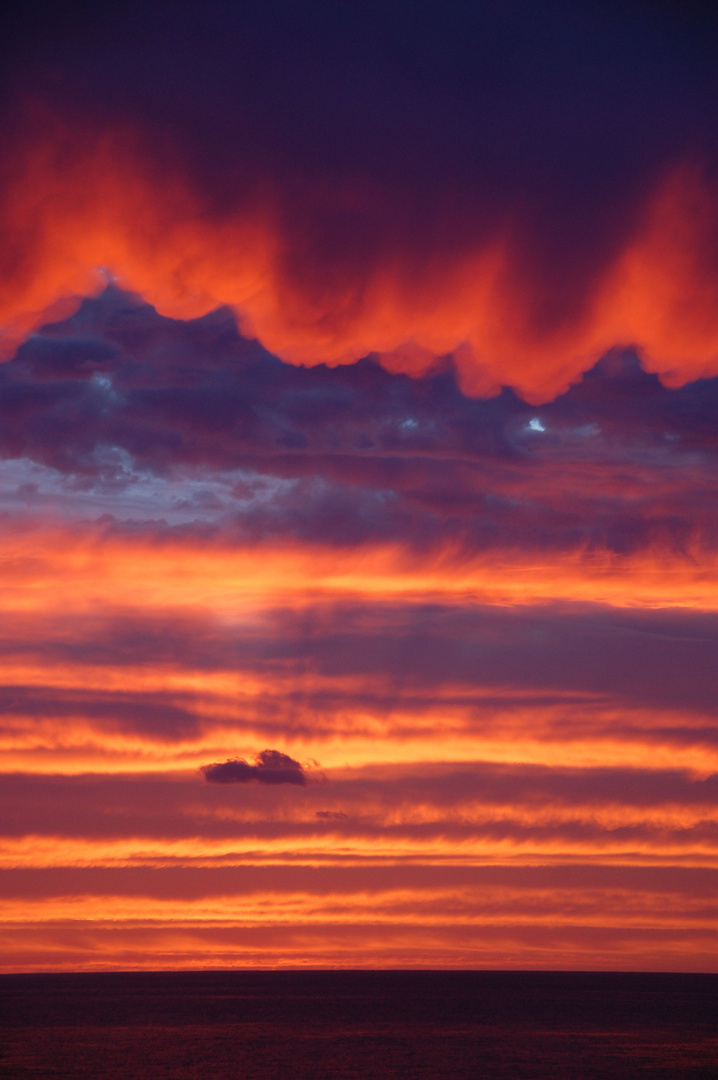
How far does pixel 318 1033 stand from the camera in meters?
181

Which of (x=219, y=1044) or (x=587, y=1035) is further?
(x=587, y=1035)

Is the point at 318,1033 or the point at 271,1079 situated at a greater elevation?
the point at 318,1033

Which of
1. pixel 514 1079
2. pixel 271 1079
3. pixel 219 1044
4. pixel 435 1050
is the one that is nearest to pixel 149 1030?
pixel 219 1044

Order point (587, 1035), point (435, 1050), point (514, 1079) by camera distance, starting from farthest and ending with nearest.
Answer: point (587, 1035) < point (435, 1050) < point (514, 1079)

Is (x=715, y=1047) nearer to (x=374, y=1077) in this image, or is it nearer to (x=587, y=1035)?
(x=587, y=1035)

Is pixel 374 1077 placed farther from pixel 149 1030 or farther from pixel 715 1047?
pixel 149 1030

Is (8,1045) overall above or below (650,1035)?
below

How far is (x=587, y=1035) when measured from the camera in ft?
588

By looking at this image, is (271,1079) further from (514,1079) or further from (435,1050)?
(435,1050)

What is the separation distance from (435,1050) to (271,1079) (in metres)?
38.9

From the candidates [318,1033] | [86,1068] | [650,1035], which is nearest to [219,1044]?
[318,1033]

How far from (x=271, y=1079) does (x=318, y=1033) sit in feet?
202

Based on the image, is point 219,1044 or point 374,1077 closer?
point 374,1077

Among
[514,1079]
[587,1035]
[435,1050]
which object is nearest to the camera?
[514,1079]
